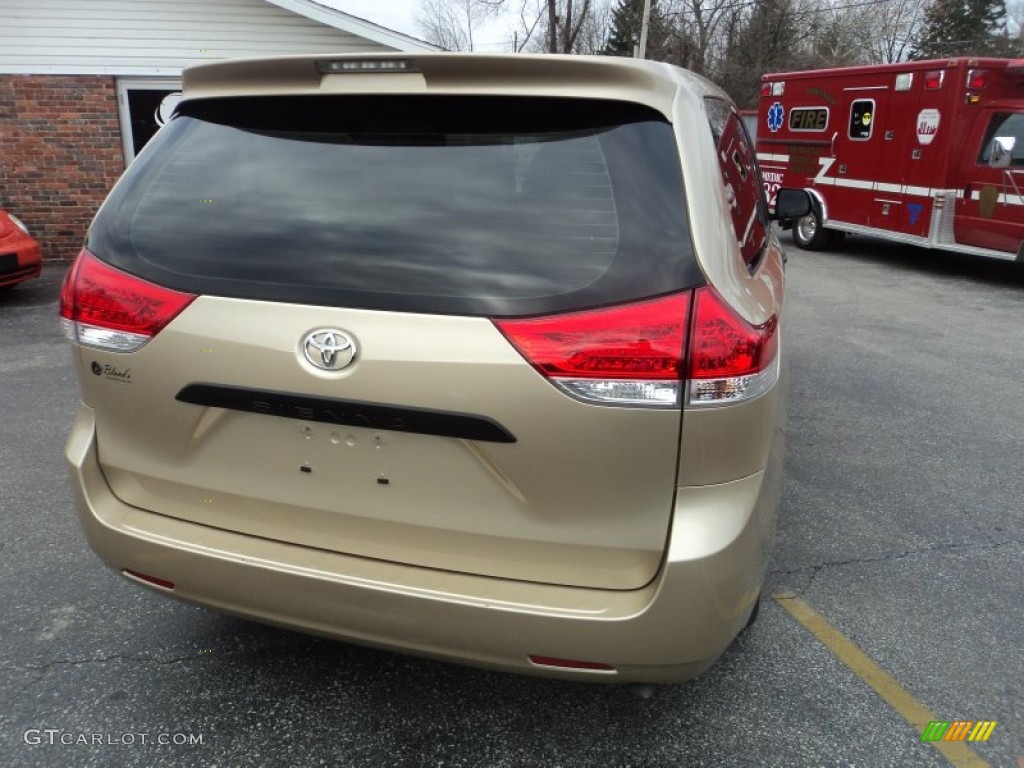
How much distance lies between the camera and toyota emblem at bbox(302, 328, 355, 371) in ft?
6.21

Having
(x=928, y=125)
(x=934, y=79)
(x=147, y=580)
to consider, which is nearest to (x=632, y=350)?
(x=147, y=580)

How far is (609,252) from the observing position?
6.14 feet

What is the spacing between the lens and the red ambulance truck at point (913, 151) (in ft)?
33.8

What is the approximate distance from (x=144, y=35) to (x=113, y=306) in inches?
401

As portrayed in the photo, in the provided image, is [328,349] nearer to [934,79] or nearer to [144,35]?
[144,35]

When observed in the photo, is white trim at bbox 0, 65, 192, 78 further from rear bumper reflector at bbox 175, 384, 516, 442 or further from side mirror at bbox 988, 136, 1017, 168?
side mirror at bbox 988, 136, 1017, 168

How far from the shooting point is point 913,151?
11.3 meters

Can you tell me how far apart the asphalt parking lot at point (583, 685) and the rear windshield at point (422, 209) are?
131cm

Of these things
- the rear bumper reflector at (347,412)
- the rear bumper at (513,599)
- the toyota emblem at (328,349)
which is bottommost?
the rear bumper at (513,599)

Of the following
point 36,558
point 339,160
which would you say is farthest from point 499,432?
point 36,558

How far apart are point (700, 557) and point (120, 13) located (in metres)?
11.4

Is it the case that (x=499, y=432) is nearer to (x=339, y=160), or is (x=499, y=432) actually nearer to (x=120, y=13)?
(x=339, y=160)

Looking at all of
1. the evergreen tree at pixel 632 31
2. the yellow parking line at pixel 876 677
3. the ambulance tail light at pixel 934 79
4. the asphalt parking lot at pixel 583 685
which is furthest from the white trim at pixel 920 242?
the evergreen tree at pixel 632 31

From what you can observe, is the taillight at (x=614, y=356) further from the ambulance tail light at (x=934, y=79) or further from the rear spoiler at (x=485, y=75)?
the ambulance tail light at (x=934, y=79)
